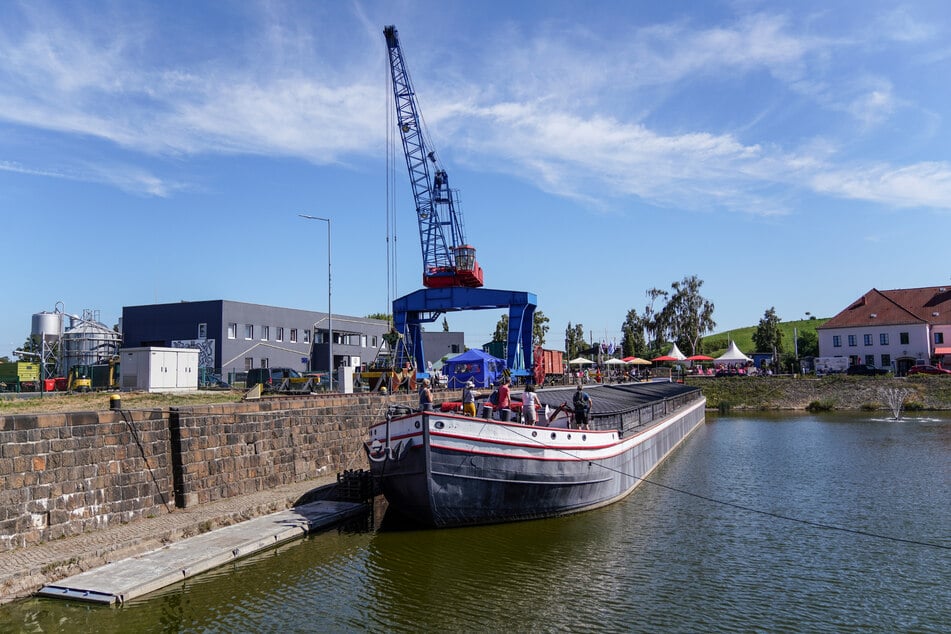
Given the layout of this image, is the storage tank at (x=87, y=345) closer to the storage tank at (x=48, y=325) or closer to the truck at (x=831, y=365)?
the storage tank at (x=48, y=325)

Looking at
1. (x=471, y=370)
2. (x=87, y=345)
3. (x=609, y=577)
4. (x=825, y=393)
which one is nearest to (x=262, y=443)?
(x=609, y=577)

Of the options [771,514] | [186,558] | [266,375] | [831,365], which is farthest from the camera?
[831,365]

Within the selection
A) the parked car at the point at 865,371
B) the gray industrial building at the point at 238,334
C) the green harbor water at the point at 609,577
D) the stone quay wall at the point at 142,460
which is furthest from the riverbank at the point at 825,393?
the stone quay wall at the point at 142,460

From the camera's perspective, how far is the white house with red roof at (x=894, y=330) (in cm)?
6612

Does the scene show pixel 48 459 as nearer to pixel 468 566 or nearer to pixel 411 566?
pixel 411 566

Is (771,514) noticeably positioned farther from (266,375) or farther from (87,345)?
(87,345)

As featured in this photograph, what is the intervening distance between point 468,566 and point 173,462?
6.63 metres

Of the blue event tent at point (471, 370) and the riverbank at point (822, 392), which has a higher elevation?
the blue event tent at point (471, 370)

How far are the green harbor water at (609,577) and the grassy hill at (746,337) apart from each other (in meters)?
94.5

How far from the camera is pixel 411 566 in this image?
1236 cm

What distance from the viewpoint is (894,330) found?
6738 cm

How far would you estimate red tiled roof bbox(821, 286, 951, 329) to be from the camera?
223ft

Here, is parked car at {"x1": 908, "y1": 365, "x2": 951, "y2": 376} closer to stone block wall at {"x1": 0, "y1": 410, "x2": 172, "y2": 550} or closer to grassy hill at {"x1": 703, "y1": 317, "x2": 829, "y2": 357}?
grassy hill at {"x1": 703, "y1": 317, "x2": 829, "y2": 357}

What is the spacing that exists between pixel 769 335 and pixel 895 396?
41.4m
